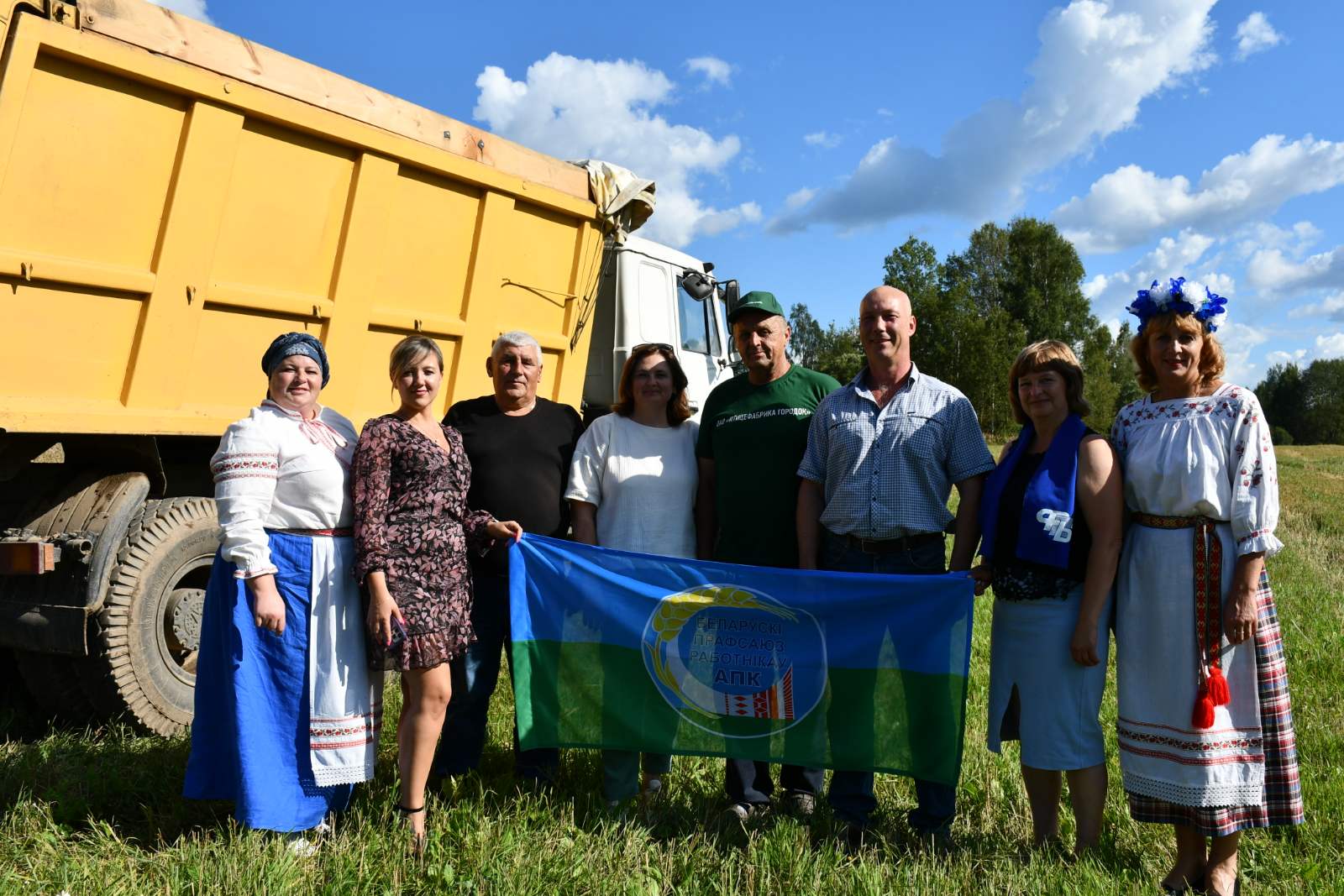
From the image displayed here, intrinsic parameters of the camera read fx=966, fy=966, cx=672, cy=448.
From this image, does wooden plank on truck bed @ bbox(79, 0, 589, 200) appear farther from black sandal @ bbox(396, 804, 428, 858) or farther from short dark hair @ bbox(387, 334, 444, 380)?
black sandal @ bbox(396, 804, 428, 858)

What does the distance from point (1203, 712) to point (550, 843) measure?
86.0 inches

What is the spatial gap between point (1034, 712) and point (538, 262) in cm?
397

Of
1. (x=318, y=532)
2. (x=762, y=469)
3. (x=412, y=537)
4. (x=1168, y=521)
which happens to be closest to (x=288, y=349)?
(x=318, y=532)

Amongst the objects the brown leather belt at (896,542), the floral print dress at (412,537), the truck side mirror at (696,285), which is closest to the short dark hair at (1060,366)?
the brown leather belt at (896,542)

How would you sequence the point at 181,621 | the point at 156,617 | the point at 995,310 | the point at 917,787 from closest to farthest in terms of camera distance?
the point at 917,787 → the point at 156,617 → the point at 181,621 → the point at 995,310

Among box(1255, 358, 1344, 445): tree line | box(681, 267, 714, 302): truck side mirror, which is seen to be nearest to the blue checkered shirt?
box(681, 267, 714, 302): truck side mirror

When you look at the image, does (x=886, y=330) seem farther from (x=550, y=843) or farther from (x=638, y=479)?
(x=550, y=843)

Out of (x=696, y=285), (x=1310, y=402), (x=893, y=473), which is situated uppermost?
(x=1310, y=402)

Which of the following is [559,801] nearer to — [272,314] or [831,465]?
[831,465]

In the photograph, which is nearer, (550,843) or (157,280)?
(550,843)

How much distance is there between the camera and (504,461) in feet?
12.4

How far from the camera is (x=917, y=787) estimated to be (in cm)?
358

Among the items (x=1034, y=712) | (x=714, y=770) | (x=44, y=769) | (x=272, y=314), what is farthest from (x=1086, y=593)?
(x=44, y=769)

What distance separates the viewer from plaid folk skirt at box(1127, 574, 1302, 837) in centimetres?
308
